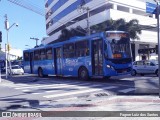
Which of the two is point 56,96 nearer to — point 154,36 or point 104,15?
point 104,15

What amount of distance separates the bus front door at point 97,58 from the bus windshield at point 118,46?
0.68 meters

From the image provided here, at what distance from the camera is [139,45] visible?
56.6 meters

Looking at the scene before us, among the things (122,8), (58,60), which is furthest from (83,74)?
(122,8)

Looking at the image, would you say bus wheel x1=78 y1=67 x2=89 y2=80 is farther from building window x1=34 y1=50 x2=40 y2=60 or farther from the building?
the building

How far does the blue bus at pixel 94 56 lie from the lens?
63.2 ft

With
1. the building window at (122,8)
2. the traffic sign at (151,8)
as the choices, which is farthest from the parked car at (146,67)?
the building window at (122,8)

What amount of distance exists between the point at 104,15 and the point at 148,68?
80.9ft

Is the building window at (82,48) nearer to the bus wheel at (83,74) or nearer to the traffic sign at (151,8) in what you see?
the bus wheel at (83,74)

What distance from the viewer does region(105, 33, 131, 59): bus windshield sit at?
19.3 m

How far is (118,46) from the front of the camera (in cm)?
1972

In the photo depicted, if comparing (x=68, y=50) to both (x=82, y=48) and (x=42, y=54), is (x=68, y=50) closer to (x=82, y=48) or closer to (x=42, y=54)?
(x=82, y=48)

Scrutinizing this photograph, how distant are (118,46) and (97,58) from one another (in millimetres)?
1570

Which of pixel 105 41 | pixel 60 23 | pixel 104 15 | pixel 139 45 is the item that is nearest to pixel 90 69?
pixel 105 41

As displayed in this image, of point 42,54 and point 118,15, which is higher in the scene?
point 118,15
